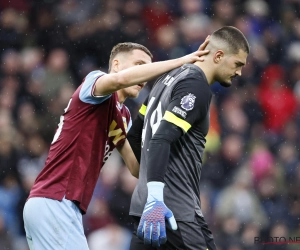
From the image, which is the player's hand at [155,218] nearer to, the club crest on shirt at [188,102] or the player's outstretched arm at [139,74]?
the club crest on shirt at [188,102]

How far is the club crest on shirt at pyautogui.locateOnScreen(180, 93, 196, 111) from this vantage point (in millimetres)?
3418

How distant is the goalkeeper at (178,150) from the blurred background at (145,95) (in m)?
3.15

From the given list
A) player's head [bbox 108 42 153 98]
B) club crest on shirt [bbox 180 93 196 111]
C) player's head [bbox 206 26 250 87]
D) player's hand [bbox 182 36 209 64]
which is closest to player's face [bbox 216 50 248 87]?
player's head [bbox 206 26 250 87]

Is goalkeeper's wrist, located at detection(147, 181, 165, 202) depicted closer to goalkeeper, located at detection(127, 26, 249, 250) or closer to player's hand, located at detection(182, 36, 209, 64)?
goalkeeper, located at detection(127, 26, 249, 250)

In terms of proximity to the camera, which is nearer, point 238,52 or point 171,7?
point 238,52

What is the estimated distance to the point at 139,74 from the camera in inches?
142

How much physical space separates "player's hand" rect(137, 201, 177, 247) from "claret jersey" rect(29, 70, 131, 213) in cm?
57

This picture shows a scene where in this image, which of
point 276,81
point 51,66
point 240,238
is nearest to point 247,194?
point 240,238

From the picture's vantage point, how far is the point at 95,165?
3.87 m

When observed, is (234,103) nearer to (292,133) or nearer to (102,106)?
(292,133)

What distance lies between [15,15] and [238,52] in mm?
5208

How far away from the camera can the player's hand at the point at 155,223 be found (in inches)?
130

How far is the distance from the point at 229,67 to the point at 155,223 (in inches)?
42.9

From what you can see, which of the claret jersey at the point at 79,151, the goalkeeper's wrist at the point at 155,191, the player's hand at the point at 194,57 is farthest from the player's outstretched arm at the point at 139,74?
the goalkeeper's wrist at the point at 155,191
